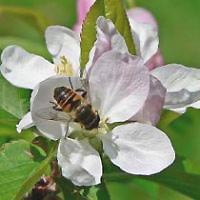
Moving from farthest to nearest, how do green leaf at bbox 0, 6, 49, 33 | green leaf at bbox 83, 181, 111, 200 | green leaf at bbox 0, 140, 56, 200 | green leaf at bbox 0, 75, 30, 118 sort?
green leaf at bbox 0, 6, 49, 33
green leaf at bbox 0, 75, 30, 118
green leaf at bbox 83, 181, 111, 200
green leaf at bbox 0, 140, 56, 200

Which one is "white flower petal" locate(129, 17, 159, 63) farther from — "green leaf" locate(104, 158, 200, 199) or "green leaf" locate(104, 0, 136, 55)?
"green leaf" locate(104, 158, 200, 199)

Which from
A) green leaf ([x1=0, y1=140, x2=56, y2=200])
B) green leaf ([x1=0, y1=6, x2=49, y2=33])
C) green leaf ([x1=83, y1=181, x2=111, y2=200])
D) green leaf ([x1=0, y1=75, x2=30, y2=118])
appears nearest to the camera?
green leaf ([x1=0, y1=140, x2=56, y2=200])

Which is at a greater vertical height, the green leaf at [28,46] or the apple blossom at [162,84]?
the apple blossom at [162,84]

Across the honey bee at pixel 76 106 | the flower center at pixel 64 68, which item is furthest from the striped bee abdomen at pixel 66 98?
the flower center at pixel 64 68

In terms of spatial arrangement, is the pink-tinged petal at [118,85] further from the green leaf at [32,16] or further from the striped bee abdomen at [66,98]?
the green leaf at [32,16]

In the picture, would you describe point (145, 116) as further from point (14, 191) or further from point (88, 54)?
point (14, 191)

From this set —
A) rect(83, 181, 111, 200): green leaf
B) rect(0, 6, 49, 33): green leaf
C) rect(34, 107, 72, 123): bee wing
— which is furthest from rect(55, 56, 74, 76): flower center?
rect(0, 6, 49, 33): green leaf

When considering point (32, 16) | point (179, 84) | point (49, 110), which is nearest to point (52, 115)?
point (49, 110)

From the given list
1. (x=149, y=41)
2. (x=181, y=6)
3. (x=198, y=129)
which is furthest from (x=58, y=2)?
(x=149, y=41)
